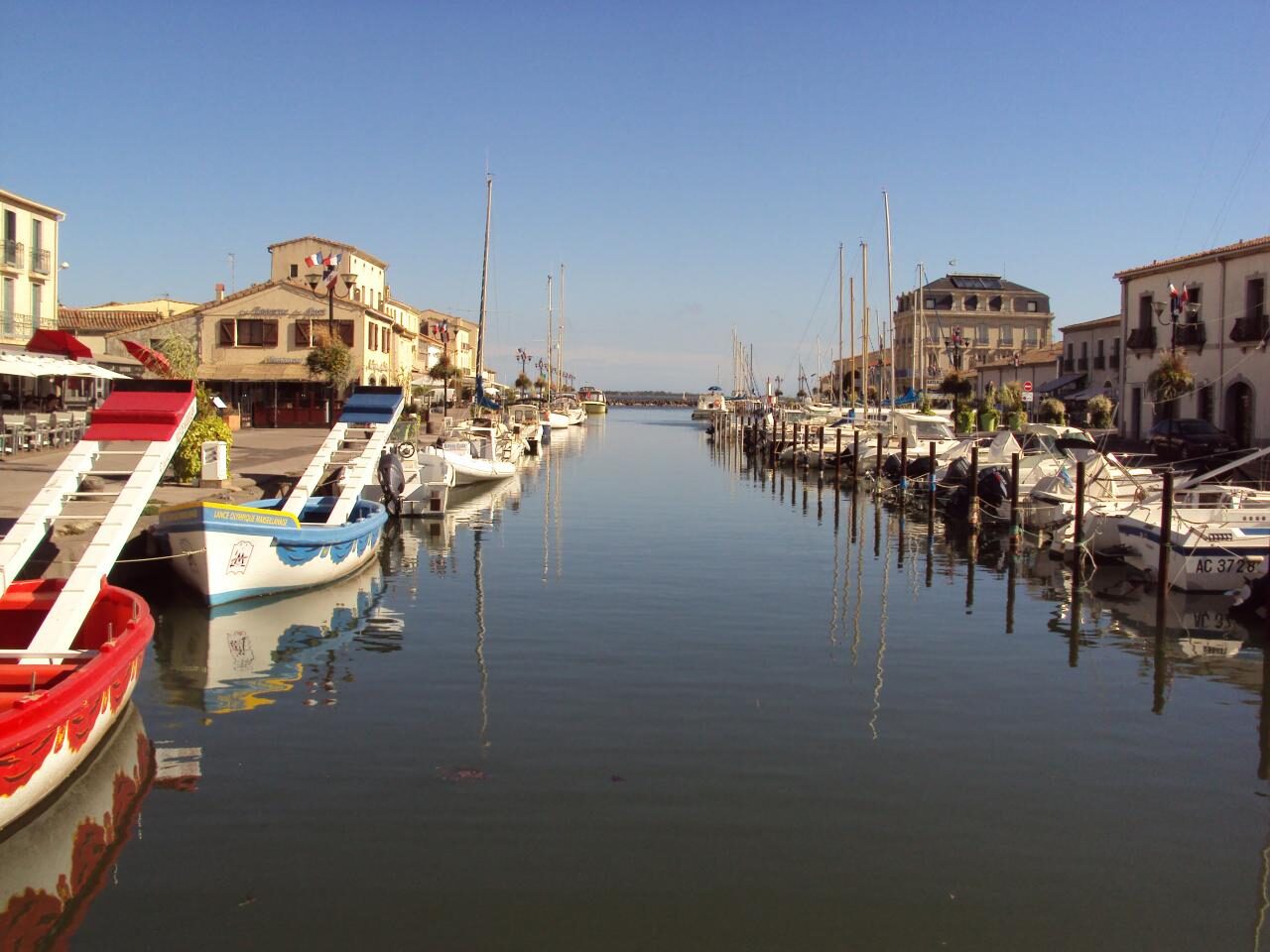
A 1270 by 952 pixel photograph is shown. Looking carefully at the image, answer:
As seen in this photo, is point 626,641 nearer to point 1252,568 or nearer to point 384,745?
point 384,745

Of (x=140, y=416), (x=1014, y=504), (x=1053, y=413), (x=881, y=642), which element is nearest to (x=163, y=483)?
(x=140, y=416)

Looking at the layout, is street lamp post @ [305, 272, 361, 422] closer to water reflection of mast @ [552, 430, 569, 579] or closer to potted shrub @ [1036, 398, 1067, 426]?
water reflection of mast @ [552, 430, 569, 579]

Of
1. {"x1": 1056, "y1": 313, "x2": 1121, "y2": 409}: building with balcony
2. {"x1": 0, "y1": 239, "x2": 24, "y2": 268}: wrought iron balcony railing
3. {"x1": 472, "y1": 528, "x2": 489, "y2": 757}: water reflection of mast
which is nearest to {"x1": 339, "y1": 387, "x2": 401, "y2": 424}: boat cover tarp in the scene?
{"x1": 472, "y1": 528, "x2": 489, "y2": 757}: water reflection of mast

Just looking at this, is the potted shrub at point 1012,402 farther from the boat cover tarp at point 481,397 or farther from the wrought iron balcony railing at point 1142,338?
the boat cover tarp at point 481,397

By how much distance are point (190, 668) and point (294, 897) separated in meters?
7.09

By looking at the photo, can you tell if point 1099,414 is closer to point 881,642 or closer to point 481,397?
point 481,397

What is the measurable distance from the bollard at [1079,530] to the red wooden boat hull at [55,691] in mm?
16873

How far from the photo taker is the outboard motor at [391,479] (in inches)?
1161

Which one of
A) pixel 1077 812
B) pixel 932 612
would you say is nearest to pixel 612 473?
pixel 932 612

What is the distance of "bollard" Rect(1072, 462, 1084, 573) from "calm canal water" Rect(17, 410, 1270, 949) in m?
1.77

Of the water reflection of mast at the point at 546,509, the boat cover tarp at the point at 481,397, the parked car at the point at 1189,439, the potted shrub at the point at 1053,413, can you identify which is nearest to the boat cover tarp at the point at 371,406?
the water reflection of mast at the point at 546,509

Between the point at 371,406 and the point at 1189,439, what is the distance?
98.0ft

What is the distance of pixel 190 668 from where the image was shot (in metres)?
14.4

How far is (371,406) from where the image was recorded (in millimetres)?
24641
